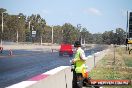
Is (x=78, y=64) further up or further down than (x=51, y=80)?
further up

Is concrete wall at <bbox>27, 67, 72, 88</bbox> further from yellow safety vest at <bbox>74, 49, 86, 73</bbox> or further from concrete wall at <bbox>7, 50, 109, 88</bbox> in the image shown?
yellow safety vest at <bbox>74, 49, 86, 73</bbox>

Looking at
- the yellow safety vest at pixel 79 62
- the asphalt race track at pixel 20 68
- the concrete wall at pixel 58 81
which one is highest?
the yellow safety vest at pixel 79 62

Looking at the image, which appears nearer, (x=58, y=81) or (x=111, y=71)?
(x=58, y=81)

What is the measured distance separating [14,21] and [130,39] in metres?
131

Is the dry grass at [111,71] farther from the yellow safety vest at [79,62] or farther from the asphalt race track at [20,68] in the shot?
the yellow safety vest at [79,62]

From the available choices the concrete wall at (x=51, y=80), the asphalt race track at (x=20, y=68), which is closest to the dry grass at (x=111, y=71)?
the concrete wall at (x=51, y=80)

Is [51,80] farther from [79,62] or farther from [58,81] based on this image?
[79,62]

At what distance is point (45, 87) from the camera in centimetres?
867

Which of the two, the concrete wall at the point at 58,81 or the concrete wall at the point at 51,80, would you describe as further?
the concrete wall at the point at 58,81

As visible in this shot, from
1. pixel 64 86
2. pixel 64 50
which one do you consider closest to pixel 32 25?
pixel 64 50

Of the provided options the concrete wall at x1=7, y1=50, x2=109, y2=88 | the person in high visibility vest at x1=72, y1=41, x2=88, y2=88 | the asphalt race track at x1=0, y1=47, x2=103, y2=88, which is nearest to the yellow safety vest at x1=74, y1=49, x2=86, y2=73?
the person in high visibility vest at x1=72, y1=41, x2=88, y2=88

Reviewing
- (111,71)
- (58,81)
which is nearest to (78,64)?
(58,81)

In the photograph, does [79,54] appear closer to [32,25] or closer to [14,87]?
[14,87]

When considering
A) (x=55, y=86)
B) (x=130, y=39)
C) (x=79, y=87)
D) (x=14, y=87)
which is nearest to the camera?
(x=14, y=87)
